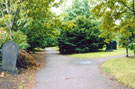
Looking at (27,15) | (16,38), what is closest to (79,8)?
(27,15)

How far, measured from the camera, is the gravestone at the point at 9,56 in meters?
7.90

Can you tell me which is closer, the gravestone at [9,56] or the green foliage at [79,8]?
the gravestone at [9,56]

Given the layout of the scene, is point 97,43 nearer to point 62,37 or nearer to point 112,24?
A: point 62,37

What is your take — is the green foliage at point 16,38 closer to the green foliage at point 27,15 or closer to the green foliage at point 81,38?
the green foliage at point 27,15

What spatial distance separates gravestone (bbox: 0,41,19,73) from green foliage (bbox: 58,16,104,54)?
1357cm

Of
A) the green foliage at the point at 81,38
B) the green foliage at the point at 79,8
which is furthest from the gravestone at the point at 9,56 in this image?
the green foliage at the point at 79,8

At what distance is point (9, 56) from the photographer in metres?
8.02

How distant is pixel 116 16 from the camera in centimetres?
852

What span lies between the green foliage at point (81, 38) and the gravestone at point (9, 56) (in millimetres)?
13570

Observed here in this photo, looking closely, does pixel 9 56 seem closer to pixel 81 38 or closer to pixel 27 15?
pixel 27 15

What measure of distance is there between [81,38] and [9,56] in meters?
14.8

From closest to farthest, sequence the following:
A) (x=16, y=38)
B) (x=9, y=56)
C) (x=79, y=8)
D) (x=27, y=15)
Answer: (x=9, y=56) < (x=16, y=38) < (x=27, y=15) < (x=79, y=8)

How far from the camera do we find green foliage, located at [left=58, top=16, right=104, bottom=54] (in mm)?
21375

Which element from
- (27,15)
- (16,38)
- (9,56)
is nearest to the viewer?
(9,56)
